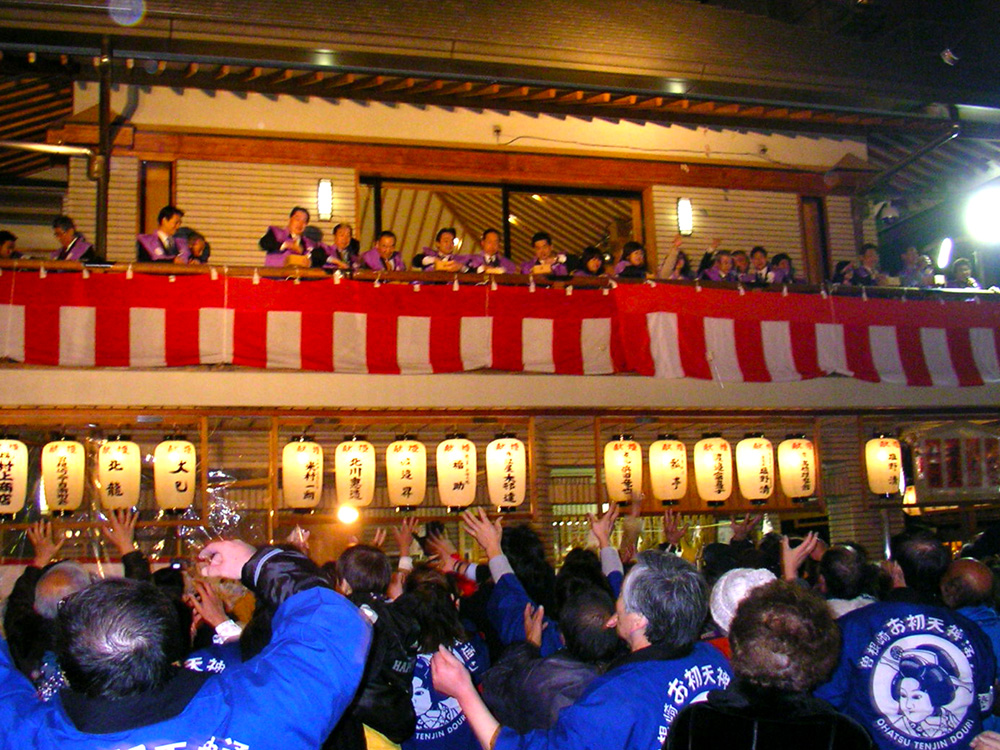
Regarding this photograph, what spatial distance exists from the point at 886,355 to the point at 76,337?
995 cm

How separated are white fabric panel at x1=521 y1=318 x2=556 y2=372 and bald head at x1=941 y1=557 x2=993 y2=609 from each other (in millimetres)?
6197

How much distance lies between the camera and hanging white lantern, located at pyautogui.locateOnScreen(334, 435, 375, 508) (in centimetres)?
1062

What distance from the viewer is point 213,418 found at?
426 inches

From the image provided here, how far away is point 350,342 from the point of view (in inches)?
393

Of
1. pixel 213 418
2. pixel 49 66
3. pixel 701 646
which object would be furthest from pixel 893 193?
pixel 701 646

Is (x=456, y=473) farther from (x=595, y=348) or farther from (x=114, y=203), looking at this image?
(x=114, y=203)

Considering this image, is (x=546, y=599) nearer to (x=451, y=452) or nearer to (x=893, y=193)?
(x=451, y=452)

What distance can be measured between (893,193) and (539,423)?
841 centimetres

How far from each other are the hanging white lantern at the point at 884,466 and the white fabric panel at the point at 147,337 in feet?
31.0

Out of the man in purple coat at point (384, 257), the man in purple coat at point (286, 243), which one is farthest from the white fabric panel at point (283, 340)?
the man in purple coat at point (384, 257)

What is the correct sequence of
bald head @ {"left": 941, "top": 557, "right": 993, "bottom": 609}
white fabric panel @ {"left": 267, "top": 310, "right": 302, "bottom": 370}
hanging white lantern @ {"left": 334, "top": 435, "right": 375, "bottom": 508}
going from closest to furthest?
1. bald head @ {"left": 941, "top": 557, "right": 993, "bottom": 609}
2. white fabric panel @ {"left": 267, "top": 310, "right": 302, "bottom": 370}
3. hanging white lantern @ {"left": 334, "top": 435, "right": 375, "bottom": 508}

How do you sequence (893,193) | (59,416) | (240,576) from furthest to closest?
1. (893,193)
2. (59,416)
3. (240,576)

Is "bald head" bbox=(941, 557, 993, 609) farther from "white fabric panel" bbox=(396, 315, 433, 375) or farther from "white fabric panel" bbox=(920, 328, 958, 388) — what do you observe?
"white fabric panel" bbox=(920, 328, 958, 388)

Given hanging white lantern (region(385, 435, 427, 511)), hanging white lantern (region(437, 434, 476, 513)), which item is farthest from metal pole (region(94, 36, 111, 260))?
hanging white lantern (region(437, 434, 476, 513))
